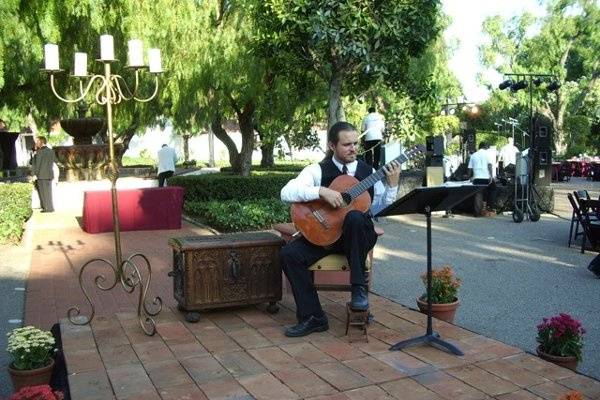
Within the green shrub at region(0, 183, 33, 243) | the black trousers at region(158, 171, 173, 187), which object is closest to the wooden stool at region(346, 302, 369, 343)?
A: the green shrub at region(0, 183, 33, 243)

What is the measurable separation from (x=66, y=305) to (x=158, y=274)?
5.15ft

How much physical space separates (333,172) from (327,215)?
Result: 0.39 metres

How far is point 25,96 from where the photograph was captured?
50.8ft

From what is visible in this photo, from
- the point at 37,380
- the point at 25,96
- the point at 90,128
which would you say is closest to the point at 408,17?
the point at 37,380

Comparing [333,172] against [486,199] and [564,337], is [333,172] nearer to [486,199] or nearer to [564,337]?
[564,337]

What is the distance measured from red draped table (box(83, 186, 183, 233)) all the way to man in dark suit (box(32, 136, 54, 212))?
11.3 ft

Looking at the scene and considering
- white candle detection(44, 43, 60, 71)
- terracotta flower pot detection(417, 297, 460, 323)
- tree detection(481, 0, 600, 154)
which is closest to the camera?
terracotta flower pot detection(417, 297, 460, 323)

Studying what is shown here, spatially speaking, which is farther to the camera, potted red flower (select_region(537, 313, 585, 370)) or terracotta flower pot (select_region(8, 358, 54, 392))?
potted red flower (select_region(537, 313, 585, 370))

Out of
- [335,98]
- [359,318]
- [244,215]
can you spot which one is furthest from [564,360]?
[244,215]

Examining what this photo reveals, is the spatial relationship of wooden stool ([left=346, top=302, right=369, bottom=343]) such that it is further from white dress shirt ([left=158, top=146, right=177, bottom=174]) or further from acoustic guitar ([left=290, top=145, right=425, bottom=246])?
white dress shirt ([left=158, top=146, right=177, bottom=174])

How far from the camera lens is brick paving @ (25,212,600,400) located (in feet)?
11.9

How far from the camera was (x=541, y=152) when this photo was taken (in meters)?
14.3

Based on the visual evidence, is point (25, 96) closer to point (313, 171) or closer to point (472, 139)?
point (313, 171)

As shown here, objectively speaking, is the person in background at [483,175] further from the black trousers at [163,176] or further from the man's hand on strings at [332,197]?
the man's hand on strings at [332,197]
